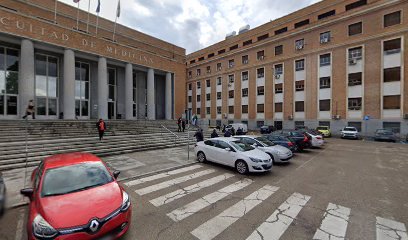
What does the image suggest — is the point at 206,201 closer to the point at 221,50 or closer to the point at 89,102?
the point at 89,102

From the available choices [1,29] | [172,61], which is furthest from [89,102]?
[172,61]

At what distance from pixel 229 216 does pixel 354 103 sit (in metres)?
29.1

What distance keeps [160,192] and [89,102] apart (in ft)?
70.2

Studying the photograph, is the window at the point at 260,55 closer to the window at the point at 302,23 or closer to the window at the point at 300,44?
the window at the point at 300,44

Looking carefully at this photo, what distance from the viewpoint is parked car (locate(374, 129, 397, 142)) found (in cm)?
2078

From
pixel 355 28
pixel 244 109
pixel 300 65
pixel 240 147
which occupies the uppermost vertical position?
pixel 355 28

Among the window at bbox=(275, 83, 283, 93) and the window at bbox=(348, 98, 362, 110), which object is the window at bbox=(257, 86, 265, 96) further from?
the window at bbox=(348, 98, 362, 110)

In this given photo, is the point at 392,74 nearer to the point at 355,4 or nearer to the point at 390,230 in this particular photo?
the point at 355,4

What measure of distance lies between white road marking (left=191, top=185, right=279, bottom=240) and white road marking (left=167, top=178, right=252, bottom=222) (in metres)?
0.58

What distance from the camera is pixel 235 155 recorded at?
827 centimetres

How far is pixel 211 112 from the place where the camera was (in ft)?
144

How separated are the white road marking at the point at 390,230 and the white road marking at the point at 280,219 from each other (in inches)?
58.7

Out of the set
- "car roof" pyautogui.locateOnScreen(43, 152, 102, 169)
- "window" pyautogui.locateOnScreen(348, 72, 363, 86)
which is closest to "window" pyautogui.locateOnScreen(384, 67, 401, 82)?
"window" pyautogui.locateOnScreen(348, 72, 363, 86)

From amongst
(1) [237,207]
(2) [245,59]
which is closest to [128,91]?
(1) [237,207]
